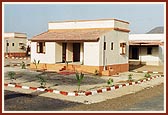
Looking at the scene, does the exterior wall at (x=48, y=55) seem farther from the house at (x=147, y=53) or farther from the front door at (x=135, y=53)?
the front door at (x=135, y=53)

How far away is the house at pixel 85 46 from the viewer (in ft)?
60.9

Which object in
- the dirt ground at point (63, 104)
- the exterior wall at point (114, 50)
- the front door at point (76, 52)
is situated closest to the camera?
the dirt ground at point (63, 104)

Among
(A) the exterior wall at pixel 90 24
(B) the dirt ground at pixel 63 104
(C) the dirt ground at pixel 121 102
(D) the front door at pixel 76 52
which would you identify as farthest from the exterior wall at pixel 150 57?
(B) the dirt ground at pixel 63 104

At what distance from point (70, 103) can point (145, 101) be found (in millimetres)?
2766

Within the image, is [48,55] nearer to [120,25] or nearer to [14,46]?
[120,25]

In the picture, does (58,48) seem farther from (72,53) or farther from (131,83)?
(131,83)

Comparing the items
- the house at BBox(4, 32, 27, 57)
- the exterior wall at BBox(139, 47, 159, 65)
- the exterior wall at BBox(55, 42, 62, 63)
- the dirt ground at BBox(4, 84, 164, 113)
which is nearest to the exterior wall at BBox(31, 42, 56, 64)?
the exterior wall at BBox(55, 42, 62, 63)

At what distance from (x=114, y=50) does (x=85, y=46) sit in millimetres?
2364

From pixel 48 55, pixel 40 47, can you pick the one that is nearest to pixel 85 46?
pixel 48 55

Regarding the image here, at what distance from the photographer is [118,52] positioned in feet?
67.8

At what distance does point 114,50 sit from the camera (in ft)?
66.0

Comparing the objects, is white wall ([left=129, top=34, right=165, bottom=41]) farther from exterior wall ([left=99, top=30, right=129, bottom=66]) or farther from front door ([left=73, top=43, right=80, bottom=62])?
front door ([left=73, top=43, right=80, bottom=62])

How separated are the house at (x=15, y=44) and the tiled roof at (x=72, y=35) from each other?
52.4ft

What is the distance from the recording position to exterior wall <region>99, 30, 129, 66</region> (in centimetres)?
1894
